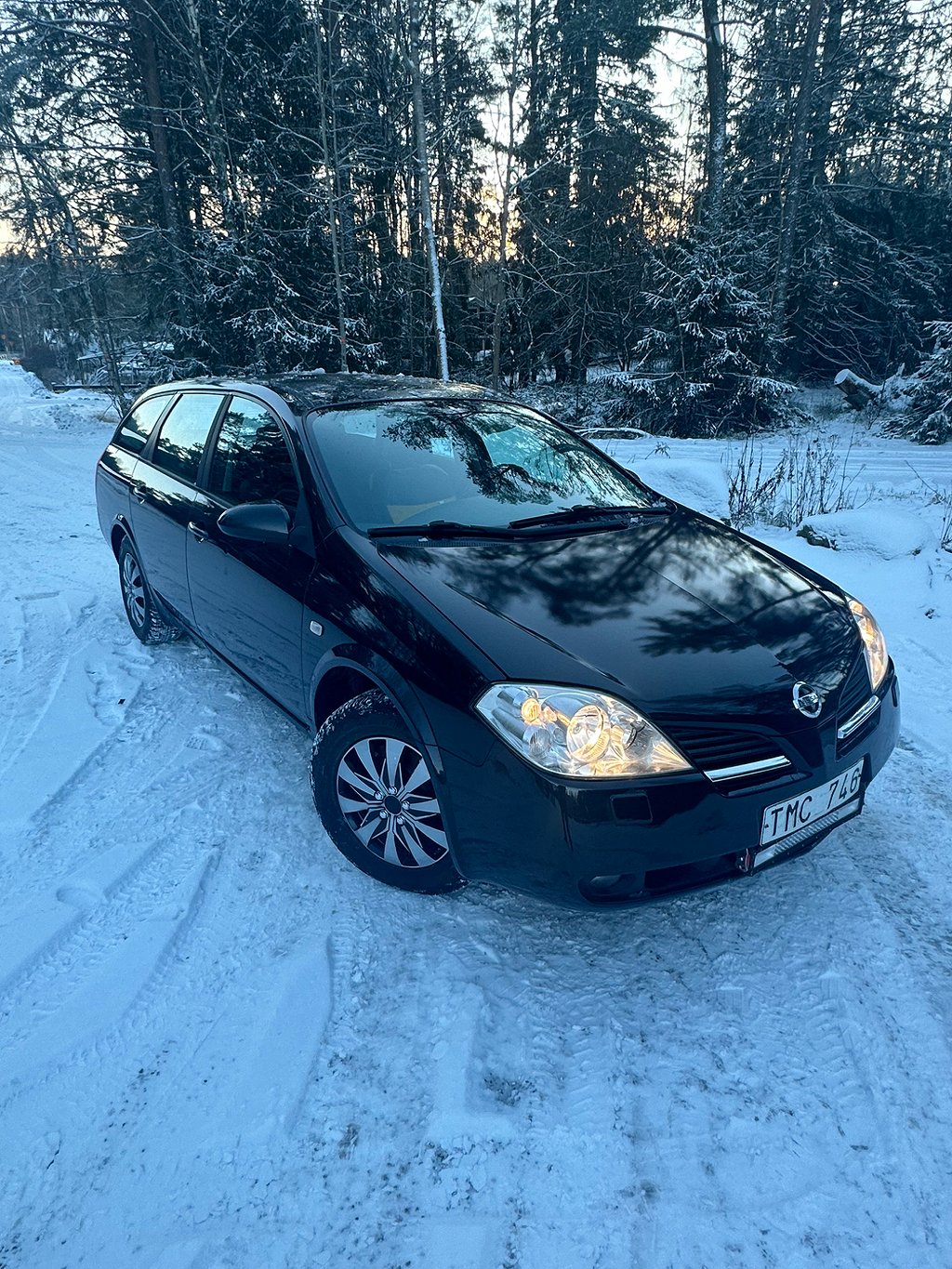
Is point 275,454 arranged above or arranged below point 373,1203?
above

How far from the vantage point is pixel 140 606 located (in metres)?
Answer: 4.59

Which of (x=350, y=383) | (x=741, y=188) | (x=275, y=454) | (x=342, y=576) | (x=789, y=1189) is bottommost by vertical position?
(x=789, y=1189)

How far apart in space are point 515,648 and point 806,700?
0.89 meters

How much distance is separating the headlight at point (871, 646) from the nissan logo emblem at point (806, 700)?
0.45m

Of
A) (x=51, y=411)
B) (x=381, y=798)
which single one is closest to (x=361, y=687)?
(x=381, y=798)

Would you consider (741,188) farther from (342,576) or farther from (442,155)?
(342,576)

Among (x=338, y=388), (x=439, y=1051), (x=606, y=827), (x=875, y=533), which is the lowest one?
(x=439, y=1051)

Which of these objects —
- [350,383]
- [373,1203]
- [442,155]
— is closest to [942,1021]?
[373,1203]

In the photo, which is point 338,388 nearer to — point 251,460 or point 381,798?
point 251,460

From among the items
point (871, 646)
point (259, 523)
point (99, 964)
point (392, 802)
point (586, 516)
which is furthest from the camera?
point (586, 516)

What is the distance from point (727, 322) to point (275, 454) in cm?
1324

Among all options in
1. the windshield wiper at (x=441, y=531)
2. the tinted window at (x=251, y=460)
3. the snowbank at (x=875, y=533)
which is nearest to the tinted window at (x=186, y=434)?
the tinted window at (x=251, y=460)

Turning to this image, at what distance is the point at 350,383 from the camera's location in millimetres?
3701

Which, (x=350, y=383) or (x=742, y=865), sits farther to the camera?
(x=350, y=383)
